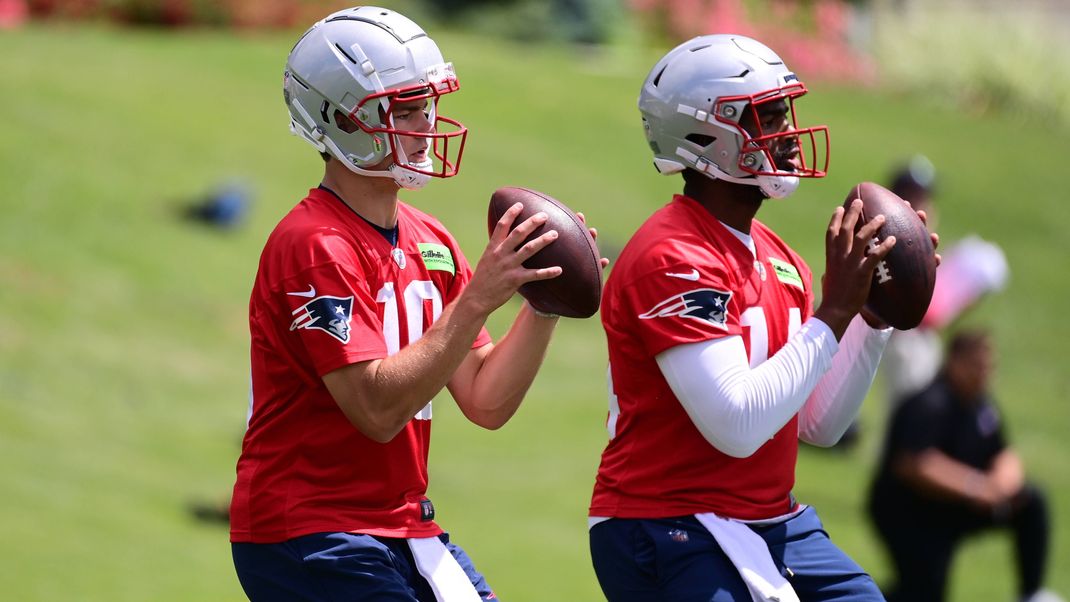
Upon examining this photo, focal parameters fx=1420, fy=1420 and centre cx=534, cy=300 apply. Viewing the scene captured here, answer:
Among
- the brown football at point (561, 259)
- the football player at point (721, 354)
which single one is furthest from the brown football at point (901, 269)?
the brown football at point (561, 259)

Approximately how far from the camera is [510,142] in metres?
19.0

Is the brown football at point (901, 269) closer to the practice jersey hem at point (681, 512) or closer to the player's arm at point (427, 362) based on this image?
the practice jersey hem at point (681, 512)

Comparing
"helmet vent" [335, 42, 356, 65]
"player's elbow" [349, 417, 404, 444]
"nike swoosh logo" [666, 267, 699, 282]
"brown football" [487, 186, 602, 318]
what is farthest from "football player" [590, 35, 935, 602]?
"helmet vent" [335, 42, 356, 65]

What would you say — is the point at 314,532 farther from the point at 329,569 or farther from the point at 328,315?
the point at 328,315

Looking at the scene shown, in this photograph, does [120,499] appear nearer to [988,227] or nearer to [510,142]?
[510,142]

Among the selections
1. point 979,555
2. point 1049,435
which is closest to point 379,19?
point 979,555

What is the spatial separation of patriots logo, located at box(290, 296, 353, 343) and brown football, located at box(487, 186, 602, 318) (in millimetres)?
487

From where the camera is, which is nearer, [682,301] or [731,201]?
[682,301]

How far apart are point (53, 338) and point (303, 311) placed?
9211 mm

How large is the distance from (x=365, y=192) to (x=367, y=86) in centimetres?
30

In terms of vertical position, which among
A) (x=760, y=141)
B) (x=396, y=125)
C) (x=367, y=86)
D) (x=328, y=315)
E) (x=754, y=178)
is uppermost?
(x=367, y=86)

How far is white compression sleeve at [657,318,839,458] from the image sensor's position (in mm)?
3902

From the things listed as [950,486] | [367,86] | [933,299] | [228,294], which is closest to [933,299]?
[933,299]

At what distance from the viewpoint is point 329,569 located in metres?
3.75
